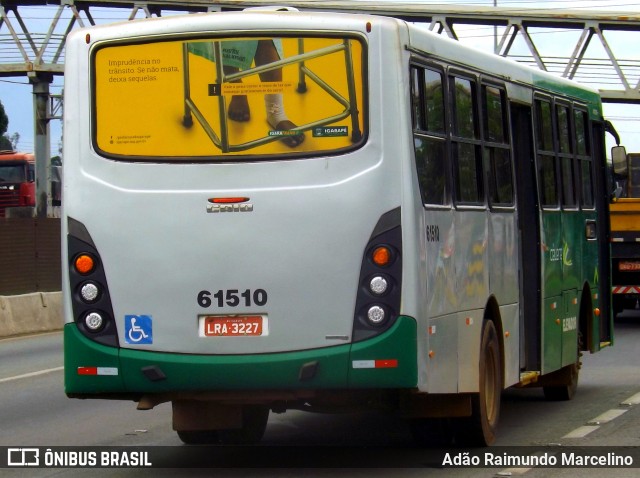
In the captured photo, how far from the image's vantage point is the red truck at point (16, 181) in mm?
56844

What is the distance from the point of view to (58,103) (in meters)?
62.9

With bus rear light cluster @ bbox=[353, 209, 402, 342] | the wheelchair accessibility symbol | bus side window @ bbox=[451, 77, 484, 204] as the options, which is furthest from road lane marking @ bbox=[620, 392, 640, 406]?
the wheelchair accessibility symbol

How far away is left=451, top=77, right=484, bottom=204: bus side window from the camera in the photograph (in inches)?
393

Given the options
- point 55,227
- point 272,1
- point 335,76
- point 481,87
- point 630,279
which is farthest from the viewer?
point 272,1

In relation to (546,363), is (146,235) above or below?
above

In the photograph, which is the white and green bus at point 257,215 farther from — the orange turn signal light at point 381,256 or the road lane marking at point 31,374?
the road lane marking at point 31,374

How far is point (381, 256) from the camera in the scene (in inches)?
341

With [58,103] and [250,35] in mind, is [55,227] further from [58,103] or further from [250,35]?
[58,103]

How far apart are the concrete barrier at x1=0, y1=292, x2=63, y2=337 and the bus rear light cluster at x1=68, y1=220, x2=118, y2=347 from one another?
14308 millimetres

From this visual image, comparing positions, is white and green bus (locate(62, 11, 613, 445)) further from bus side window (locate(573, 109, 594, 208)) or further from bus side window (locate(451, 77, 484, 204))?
bus side window (locate(573, 109, 594, 208))

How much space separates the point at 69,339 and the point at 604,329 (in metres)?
7.69

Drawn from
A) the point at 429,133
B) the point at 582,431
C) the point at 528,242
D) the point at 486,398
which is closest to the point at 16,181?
the point at 528,242

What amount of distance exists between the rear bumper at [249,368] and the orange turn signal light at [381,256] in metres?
0.34

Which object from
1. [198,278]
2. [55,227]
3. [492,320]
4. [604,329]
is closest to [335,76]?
[198,278]
